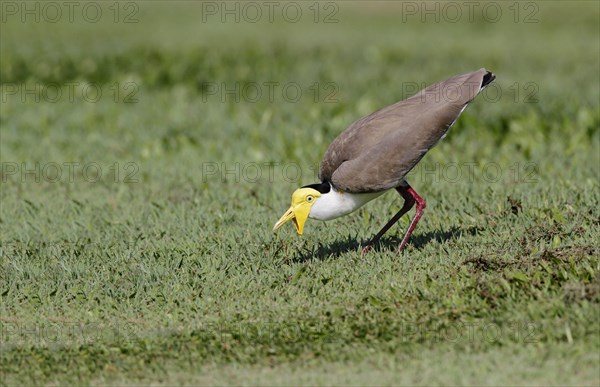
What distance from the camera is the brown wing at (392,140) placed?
6586 mm

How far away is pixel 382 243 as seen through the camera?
7082 mm

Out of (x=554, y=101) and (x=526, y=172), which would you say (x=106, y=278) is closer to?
(x=526, y=172)

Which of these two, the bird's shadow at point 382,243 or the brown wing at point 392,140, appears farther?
the bird's shadow at point 382,243

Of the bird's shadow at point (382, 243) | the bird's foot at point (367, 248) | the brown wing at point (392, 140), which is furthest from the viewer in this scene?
the bird's shadow at point (382, 243)

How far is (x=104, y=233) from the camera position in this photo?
25.3 feet

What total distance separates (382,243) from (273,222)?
1.05 metres

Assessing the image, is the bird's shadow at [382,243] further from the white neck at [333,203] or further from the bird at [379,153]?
the white neck at [333,203]

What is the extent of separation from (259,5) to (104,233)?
11265 mm

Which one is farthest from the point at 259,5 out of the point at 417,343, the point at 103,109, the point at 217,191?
the point at 417,343

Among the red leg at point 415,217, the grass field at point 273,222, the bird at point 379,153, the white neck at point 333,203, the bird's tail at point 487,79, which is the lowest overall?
the grass field at point 273,222

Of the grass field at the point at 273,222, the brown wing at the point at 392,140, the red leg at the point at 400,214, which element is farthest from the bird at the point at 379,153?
the grass field at the point at 273,222

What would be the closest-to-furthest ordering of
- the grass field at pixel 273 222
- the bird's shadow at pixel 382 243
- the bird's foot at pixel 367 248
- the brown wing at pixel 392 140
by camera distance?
the grass field at pixel 273 222 < the brown wing at pixel 392 140 < the bird's foot at pixel 367 248 < the bird's shadow at pixel 382 243

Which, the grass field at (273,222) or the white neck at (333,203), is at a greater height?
the white neck at (333,203)

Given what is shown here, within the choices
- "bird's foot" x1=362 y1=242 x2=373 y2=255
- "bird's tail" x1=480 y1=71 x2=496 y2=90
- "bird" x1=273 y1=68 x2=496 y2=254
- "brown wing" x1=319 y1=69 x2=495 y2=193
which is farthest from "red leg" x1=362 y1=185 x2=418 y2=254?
"bird's tail" x1=480 y1=71 x2=496 y2=90
